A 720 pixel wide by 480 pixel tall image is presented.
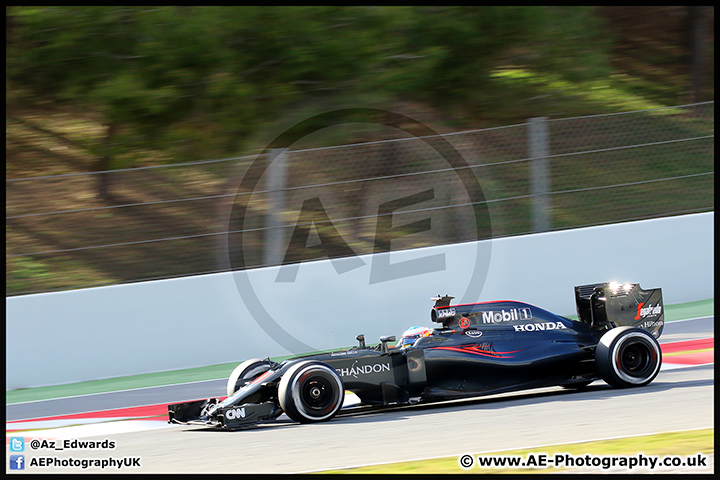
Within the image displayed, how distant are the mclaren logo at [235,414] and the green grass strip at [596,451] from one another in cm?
156

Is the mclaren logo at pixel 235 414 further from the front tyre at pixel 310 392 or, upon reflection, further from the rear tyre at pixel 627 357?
the rear tyre at pixel 627 357

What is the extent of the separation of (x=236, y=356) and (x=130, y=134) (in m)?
5.25

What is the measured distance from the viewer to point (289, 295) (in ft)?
32.0

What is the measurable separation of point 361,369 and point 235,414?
104 cm

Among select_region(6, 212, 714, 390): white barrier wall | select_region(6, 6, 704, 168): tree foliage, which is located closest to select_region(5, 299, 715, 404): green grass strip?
select_region(6, 212, 714, 390): white barrier wall

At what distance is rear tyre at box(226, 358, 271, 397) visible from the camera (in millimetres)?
6910

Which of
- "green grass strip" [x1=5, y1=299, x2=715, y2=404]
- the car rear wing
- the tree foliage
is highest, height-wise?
the tree foliage

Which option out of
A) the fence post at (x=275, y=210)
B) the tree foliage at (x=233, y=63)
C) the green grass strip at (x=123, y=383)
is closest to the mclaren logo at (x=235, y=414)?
the green grass strip at (x=123, y=383)

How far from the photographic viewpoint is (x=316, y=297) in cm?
Answer: 980

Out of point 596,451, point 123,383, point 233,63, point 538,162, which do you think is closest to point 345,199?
point 538,162

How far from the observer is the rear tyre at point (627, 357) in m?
6.92

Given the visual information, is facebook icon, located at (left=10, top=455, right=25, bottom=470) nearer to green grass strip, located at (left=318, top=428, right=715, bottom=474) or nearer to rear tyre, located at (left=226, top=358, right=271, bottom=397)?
rear tyre, located at (left=226, top=358, right=271, bottom=397)

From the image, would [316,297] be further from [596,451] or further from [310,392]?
[596,451]

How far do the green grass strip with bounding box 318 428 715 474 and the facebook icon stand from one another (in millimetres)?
2168
